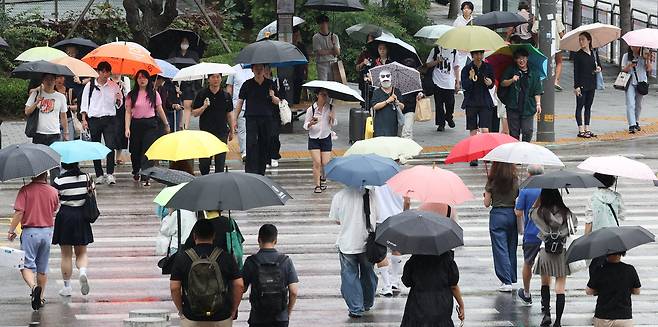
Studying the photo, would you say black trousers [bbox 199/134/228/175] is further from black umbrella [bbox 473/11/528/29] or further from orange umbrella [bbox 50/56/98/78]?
black umbrella [bbox 473/11/528/29]

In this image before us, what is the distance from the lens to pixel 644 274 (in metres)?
16.8

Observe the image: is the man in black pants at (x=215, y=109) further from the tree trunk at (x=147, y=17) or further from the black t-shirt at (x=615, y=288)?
the tree trunk at (x=147, y=17)

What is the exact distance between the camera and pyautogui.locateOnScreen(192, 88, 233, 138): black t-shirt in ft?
72.2

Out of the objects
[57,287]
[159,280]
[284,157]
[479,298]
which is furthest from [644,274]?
[284,157]

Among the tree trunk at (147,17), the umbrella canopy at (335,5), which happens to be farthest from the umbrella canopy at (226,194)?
the tree trunk at (147,17)

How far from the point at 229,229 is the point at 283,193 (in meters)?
0.55

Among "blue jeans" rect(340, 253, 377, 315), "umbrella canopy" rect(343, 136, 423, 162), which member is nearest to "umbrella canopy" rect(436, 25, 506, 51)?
"umbrella canopy" rect(343, 136, 423, 162)

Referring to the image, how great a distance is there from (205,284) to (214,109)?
34.4 ft

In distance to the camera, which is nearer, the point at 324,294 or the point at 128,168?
the point at 324,294

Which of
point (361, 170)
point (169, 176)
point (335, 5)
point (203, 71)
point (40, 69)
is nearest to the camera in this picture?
point (169, 176)

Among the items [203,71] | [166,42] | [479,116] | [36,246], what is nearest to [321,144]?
[203,71]

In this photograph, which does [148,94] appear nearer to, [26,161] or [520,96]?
[520,96]

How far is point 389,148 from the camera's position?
1576 cm

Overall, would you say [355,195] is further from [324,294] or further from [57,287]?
[57,287]
